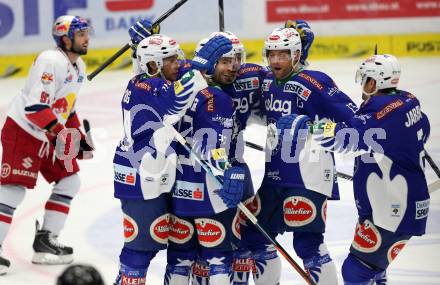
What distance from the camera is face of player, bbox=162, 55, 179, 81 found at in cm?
573

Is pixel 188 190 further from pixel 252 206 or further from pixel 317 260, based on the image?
pixel 317 260

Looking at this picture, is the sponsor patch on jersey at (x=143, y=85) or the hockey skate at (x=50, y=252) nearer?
the sponsor patch on jersey at (x=143, y=85)

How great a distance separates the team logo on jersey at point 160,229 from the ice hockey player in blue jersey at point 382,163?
0.98m

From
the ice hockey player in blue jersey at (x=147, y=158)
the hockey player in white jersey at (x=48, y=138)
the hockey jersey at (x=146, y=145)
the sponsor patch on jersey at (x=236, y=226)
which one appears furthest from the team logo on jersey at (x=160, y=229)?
the hockey player in white jersey at (x=48, y=138)

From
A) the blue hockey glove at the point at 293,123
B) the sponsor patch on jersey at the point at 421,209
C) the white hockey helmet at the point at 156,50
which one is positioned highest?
the white hockey helmet at the point at 156,50

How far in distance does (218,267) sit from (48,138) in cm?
204

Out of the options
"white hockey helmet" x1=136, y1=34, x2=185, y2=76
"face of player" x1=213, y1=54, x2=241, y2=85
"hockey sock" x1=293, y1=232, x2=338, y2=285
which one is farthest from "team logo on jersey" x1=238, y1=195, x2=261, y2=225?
"white hockey helmet" x1=136, y1=34, x2=185, y2=76

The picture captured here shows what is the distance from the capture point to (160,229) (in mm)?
5758

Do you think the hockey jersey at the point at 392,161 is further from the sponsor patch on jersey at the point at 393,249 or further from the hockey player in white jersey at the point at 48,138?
the hockey player in white jersey at the point at 48,138

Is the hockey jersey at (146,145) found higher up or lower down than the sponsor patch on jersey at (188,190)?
higher up

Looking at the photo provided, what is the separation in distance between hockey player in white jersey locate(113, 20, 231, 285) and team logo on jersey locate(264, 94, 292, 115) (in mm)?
526

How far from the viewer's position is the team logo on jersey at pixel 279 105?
580 cm

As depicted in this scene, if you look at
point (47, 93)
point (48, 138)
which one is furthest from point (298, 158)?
point (48, 138)

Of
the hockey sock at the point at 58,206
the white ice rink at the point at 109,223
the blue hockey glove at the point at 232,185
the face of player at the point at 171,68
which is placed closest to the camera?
the blue hockey glove at the point at 232,185
